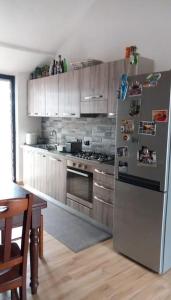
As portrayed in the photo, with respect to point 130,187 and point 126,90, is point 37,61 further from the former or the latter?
point 130,187

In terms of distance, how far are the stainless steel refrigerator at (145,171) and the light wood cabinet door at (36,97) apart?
2.28 m

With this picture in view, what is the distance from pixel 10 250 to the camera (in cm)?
153

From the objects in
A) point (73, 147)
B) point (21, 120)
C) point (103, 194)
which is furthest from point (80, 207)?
point (21, 120)

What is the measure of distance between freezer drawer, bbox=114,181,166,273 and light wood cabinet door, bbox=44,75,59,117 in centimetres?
Answer: 208

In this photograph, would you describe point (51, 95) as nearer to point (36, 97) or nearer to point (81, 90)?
point (36, 97)

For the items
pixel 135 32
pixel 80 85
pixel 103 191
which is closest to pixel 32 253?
Answer: pixel 103 191

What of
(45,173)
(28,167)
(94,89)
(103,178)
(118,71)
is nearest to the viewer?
(118,71)

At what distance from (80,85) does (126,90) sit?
1.25 meters

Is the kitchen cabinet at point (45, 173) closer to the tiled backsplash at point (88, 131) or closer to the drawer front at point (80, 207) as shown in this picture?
the drawer front at point (80, 207)

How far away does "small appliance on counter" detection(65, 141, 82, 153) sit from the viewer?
3932 mm

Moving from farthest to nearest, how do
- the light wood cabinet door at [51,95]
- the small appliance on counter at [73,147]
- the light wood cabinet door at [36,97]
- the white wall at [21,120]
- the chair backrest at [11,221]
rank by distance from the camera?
1. the white wall at [21,120]
2. the light wood cabinet door at [36,97]
3. the light wood cabinet door at [51,95]
4. the small appliance on counter at [73,147]
5. the chair backrest at [11,221]

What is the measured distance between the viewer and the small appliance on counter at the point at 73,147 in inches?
Answer: 155

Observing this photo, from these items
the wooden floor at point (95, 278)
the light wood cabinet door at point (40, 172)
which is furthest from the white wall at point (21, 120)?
the wooden floor at point (95, 278)

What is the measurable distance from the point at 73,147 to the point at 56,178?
0.56 meters
